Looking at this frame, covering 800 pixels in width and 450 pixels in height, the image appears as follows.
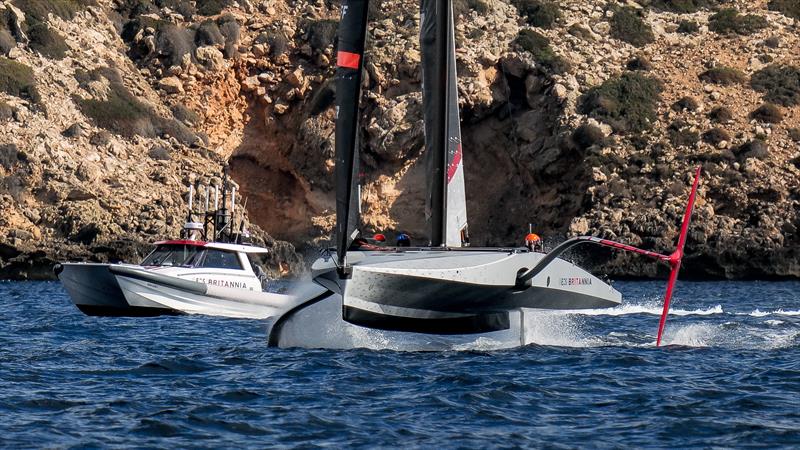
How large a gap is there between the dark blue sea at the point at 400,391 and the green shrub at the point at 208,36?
1695 inches

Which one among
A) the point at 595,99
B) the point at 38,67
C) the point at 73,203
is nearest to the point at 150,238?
the point at 73,203

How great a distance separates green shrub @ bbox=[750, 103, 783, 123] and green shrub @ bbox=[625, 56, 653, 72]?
6.94 metres

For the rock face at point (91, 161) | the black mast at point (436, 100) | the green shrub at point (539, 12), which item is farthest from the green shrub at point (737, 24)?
the black mast at point (436, 100)

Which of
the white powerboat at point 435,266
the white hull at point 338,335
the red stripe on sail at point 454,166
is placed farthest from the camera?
the red stripe on sail at point 454,166

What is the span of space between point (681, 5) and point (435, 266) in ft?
200

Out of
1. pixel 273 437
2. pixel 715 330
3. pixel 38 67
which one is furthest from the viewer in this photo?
pixel 38 67

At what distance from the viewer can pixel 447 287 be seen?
1759 cm

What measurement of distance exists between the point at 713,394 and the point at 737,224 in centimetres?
4350

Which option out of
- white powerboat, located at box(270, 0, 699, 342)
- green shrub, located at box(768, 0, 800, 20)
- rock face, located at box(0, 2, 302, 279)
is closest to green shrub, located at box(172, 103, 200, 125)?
rock face, located at box(0, 2, 302, 279)

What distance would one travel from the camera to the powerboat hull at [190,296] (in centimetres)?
2830

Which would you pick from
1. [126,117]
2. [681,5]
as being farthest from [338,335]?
[681,5]

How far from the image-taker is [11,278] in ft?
168

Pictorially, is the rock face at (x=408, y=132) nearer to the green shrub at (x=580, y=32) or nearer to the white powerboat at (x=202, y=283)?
the green shrub at (x=580, y=32)

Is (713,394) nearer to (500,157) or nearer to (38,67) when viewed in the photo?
(500,157)
